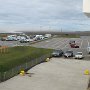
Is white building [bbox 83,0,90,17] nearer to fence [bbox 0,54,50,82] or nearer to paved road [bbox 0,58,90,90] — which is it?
paved road [bbox 0,58,90,90]

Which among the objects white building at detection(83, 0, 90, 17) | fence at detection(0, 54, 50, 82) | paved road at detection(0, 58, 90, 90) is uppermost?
white building at detection(83, 0, 90, 17)

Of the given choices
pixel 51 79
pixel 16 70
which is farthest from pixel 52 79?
pixel 16 70

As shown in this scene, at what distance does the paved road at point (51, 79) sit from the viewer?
33750 millimetres

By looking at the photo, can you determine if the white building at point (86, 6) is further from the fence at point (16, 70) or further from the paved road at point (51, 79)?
the fence at point (16, 70)

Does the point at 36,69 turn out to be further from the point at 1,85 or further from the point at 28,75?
the point at 1,85

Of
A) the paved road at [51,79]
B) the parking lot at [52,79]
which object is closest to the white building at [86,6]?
the parking lot at [52,79]

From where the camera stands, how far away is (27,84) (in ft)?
116

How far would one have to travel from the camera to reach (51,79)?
3903 cm

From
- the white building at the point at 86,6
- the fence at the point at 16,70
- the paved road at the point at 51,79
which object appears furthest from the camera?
the fence at the point at 16,70

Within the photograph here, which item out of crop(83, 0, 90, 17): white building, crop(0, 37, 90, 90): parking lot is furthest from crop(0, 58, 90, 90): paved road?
crop(83, 0, 90, 17): white building

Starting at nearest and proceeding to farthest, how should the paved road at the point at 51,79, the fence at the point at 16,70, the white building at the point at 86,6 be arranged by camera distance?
1. the white building at the point at 86,6
2. the paved road at the point at 51,79
3. the fence at the point at 16,70

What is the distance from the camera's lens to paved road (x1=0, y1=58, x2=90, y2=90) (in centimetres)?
3375

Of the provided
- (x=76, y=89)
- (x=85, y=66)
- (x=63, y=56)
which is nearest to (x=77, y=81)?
(x=76, y=89)

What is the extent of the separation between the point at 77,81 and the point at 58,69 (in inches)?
433
